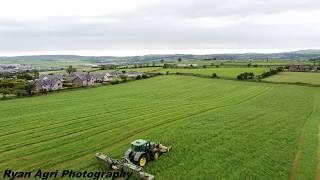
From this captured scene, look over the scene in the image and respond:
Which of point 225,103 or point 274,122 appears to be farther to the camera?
point 225,103

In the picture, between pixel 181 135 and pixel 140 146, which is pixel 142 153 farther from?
pixel 181 135

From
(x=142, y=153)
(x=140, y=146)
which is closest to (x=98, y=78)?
(x=140, y=146)

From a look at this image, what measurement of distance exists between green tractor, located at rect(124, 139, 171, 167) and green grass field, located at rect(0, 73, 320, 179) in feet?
1.79

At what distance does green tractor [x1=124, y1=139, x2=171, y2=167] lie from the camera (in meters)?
23.2

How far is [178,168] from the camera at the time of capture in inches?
901

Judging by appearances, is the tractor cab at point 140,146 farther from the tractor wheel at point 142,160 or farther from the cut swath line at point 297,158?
the cut swath line at point 297,158

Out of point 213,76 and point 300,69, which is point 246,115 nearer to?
point 213,76

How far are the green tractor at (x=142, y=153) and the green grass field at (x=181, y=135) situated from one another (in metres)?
0.55

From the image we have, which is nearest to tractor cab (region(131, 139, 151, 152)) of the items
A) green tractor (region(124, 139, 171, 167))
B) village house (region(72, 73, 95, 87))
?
green tractor (region(124, 139, 171, 167))

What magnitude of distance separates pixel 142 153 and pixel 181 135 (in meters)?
8.89

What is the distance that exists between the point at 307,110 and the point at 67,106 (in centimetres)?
3357

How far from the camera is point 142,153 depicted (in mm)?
23312

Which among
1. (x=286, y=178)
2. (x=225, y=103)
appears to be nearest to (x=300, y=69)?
(x=225, y=103)

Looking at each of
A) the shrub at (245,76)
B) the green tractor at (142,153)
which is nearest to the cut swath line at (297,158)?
the green tractor at (142,153)
